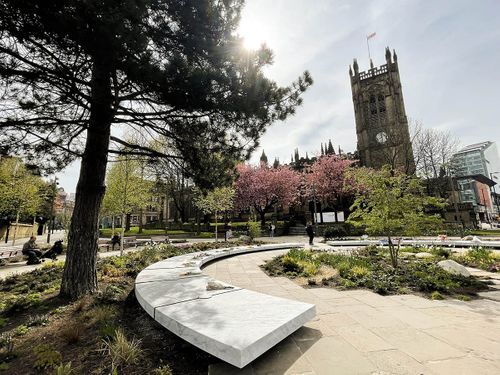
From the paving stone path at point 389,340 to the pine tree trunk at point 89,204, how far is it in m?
4.27

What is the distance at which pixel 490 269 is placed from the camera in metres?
8.27

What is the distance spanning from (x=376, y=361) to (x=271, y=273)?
18.5ft

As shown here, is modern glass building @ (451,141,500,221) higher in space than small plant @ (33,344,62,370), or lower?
higher

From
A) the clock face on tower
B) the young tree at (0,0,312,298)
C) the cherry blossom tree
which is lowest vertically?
the young tree at (0,0,312,298)

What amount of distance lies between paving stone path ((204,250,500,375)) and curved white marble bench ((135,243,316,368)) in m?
0.23

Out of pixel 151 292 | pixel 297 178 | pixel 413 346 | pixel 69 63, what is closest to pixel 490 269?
pixel 413 346

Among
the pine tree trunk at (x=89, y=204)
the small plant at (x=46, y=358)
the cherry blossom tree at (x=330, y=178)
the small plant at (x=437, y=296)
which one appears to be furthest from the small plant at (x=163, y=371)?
the cherry blossom tree at (x=330, y=178)

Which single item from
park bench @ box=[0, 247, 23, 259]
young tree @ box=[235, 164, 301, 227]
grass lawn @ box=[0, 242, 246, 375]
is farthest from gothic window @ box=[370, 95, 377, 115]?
park bench @ box=[0, 247, 23, 259]

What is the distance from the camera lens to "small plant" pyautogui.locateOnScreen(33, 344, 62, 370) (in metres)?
2.80

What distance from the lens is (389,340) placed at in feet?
10.5

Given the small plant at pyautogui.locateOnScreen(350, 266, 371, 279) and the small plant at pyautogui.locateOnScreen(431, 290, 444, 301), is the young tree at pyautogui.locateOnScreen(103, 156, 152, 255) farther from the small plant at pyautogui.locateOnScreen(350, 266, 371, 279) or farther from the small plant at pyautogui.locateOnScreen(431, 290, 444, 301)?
the small plant at pyautogui.locateOnScreen(431, 290, 444, 301)

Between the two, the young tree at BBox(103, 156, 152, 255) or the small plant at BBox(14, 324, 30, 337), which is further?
the young tree at BBox(103, 156, 152, 255)

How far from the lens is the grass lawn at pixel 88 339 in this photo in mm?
2729

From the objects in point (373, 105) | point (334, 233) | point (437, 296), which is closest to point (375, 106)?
point (373, 105)
